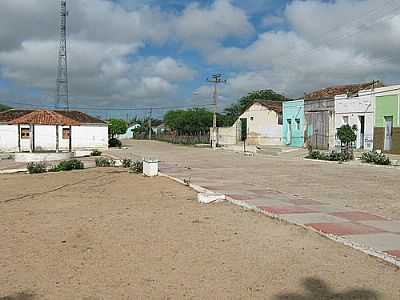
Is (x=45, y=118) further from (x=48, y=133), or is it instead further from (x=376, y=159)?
(x=376, y=159)

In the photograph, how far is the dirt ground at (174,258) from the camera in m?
4.84

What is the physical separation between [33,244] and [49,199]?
5.05 metres

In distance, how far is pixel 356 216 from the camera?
866 cm

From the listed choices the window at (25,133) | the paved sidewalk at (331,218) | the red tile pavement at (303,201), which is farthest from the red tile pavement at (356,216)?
the window at (25,133)

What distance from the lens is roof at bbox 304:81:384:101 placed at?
32.2m

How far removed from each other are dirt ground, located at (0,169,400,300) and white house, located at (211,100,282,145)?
3350 cm

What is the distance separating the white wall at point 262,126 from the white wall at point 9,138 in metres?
22.6

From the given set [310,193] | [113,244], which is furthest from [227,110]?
[113,244]

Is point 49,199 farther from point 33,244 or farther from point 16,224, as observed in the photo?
point 33,244

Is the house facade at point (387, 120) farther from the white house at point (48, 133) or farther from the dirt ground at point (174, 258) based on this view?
the white house at point (48, 133)

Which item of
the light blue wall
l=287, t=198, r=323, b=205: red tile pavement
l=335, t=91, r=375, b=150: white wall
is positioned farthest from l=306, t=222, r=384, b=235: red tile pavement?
the light blue wall

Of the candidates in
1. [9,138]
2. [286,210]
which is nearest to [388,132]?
[286,210]

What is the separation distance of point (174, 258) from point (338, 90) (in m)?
31.8

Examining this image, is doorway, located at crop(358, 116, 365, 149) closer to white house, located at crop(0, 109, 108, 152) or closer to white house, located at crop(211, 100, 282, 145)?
white house, located at crop(211, 100, 282, 145)
